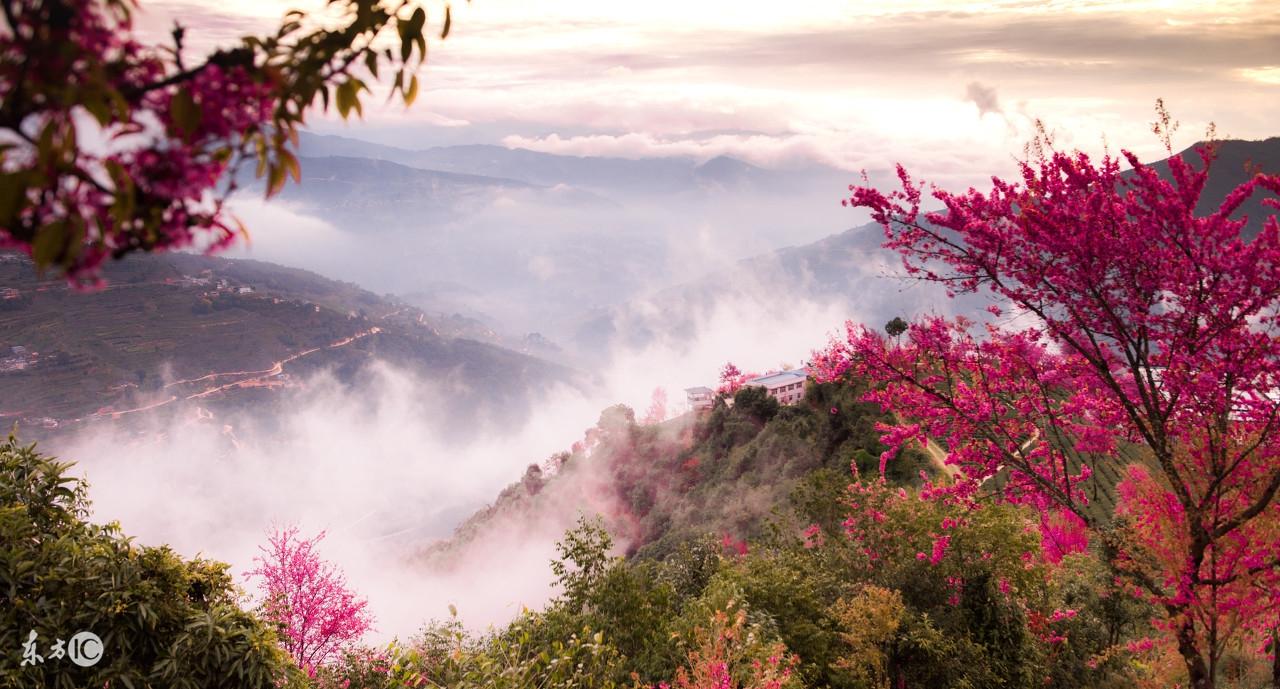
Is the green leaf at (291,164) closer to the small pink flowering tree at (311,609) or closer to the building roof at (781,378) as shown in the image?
the small pink flowering tree at (311,609)

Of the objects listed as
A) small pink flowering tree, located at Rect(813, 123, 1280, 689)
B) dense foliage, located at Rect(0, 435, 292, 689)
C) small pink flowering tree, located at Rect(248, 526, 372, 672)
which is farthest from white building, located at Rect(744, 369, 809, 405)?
dense foliage, located at Rect(0, 435, 292, 689)

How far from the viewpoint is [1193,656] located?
21.5 feet

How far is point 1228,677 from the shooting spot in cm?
1102

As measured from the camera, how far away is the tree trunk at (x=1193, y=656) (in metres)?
6.52

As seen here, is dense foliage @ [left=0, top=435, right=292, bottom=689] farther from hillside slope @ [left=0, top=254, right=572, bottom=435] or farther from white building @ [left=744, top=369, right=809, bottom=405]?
hillside slope @ [left=0, top=254, right=572, bottom=435]

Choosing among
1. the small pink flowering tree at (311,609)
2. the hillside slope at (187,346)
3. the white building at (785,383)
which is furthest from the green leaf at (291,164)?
the hillside slope at (187,346)

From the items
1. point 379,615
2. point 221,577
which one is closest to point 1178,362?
point 221,577

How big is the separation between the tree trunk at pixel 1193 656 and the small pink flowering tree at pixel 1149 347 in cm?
1

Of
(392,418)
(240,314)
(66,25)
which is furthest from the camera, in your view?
(392,418)

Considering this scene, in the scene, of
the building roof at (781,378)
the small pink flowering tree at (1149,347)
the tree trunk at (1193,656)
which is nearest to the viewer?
the small pink flowering tree at (1149,347)

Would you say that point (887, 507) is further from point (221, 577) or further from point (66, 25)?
point (66, 25)

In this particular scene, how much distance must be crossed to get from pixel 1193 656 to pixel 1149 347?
10.7ft

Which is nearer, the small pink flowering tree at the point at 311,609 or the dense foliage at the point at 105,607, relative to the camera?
the dense foliage at the point at 105,607

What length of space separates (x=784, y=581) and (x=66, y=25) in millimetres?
11665
